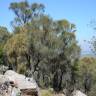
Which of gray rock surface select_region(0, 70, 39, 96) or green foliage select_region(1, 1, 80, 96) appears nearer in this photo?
gray rock surface select_region(0, 70, 39, 96)

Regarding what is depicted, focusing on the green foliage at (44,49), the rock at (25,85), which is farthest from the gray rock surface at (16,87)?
the green foliage at (44,49)

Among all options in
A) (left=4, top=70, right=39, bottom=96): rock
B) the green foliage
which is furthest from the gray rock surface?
the green foliage

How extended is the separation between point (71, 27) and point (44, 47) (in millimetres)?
3503

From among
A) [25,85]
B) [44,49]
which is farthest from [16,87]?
[44,49]

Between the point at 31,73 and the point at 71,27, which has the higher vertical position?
the point at 71,27

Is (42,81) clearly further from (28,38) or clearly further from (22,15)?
Result: (22,15)

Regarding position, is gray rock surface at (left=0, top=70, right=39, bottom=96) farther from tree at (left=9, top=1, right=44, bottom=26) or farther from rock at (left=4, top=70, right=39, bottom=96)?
tree at (left=9, top=1, right=44, bottom=26)

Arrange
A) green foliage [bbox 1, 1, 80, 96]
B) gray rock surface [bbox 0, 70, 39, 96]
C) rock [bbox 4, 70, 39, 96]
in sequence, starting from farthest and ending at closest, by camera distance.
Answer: green foliage [bbox 1, 1, 80, 96] < rock [bbox 4, 70, 39, 96] < gray rock surface [bbox 0, 70, 39, 96]

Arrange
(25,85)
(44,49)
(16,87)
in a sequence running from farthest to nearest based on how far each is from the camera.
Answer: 1. (44,49)
2. (25,85)
3. (16,87)

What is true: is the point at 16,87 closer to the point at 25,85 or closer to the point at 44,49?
the point at 25,85

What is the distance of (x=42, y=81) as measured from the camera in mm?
30953

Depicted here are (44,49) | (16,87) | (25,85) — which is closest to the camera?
(16,87)

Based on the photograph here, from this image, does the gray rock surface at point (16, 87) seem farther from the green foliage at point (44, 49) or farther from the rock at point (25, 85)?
the green foliage at point (44, 49)

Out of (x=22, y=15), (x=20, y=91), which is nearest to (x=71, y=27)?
(x=22, y=15)
